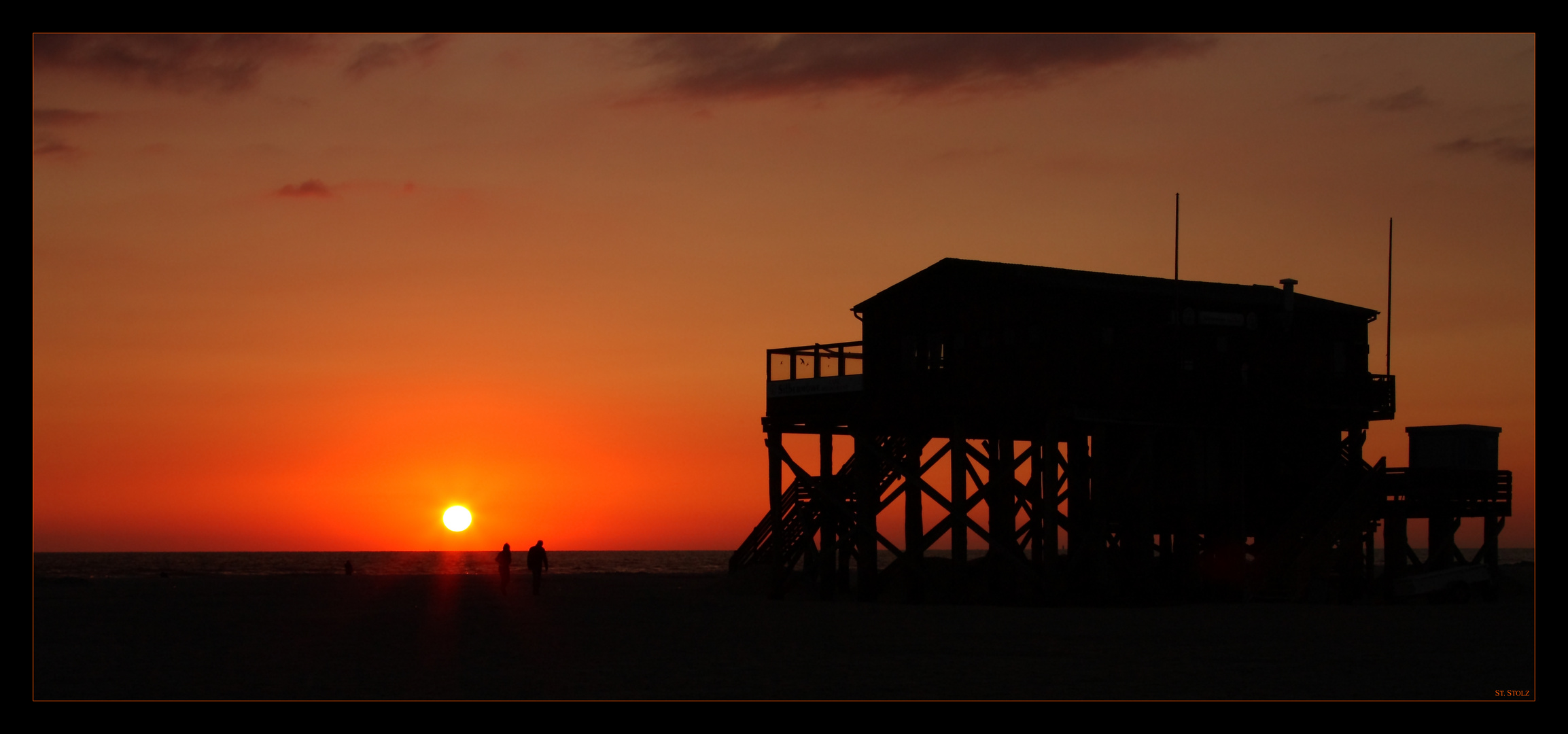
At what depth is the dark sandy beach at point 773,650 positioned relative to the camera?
1959 cm

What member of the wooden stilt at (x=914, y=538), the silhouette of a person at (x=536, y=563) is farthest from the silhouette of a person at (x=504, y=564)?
the wooden stilt at (x=914, y=538)

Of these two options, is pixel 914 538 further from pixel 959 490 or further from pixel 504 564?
pixel 504 564

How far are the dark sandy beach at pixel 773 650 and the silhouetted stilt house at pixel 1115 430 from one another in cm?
270

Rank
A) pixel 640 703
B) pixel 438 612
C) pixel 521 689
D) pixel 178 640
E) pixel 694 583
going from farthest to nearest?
pixel 694 583 → pixel 438 612 → pixel 178 640 → pixel 521 689 → pixel 640 703

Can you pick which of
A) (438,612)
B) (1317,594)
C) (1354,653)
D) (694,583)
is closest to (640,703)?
(1354,653)

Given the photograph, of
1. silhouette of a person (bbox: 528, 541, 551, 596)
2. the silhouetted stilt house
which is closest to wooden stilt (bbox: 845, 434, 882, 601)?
the silhouetted stilt house

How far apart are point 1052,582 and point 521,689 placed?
1968 cm

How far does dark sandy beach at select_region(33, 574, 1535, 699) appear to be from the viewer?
19594 millimetres

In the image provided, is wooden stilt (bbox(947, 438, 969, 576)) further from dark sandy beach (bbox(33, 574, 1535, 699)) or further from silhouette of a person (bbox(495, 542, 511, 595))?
silhouette of a person (bbox(495, 542, 511, 595))

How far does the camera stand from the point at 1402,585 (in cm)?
3678

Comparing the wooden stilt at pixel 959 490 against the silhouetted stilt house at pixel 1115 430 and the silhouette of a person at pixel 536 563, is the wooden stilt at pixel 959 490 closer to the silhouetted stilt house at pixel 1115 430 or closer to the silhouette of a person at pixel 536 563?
the silhouetted stilt house at pixel 1115 430

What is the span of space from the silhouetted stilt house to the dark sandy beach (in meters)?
2.70

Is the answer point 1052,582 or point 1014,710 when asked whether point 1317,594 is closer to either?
point 1052,582
